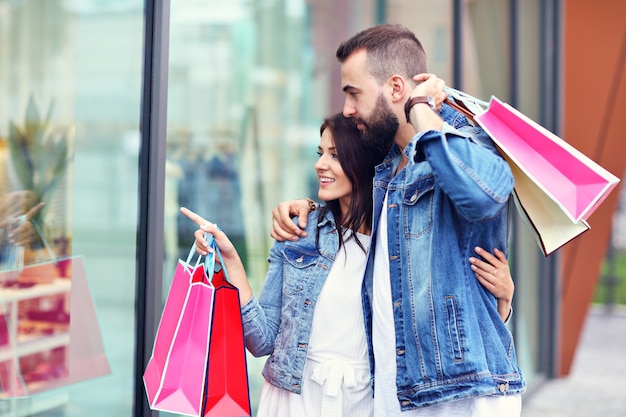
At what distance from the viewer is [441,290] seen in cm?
194

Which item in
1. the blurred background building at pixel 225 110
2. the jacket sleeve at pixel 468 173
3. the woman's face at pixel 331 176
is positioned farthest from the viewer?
the blurred background building at pixel 225 110

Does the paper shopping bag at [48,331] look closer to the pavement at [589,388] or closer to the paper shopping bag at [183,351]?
the paper shopping bag at [183,351]

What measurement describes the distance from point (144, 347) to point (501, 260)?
1.24 m

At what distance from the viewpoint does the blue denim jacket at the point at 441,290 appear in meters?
1.91

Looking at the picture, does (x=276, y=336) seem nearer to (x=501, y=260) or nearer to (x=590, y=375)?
(x=501, y=260)

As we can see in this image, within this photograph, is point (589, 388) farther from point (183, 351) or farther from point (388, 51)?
point (183, 351)

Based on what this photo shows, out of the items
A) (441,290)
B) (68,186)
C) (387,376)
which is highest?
(68,186)

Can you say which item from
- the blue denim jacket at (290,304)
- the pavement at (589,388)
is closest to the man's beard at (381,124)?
→ the blue denim jacket at (290,304)

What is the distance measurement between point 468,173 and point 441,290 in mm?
327

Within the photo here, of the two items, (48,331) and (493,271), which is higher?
(493,271)

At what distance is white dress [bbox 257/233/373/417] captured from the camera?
2162 millimetres

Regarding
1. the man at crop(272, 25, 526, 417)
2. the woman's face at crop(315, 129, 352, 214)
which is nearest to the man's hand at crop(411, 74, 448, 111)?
the man at crop(272, 25, 526, 417)

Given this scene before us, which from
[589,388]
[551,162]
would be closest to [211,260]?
[551,162]

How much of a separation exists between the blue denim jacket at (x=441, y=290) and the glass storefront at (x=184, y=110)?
99 centimetres
